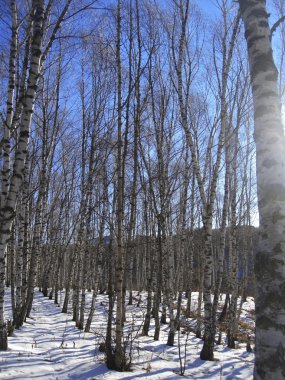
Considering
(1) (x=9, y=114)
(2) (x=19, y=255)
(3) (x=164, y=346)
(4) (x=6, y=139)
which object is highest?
(1) (x=9, y=114)

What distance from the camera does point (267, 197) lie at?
8.73 ft

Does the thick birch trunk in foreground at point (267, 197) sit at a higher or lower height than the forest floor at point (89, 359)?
higher

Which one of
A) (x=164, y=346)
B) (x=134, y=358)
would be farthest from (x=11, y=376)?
(x=164, y=346)

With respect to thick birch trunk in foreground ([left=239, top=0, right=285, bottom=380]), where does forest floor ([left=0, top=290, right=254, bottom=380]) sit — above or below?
below

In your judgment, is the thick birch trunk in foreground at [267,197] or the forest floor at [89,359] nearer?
the thick birch trunk in foreground at [267,197]

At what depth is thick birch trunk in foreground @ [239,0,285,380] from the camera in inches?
92.8

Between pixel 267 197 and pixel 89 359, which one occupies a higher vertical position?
pixel 267 197

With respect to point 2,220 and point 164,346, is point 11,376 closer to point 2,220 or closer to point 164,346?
point 2,220

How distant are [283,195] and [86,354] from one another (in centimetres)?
541


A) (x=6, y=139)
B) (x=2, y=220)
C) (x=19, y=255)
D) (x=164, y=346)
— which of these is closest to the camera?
(x=2, y=220)

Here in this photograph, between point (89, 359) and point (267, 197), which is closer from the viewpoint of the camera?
point (267, 197)

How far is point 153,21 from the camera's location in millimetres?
9281

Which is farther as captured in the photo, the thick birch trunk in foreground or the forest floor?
the forest floor

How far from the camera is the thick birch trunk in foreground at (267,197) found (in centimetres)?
236
